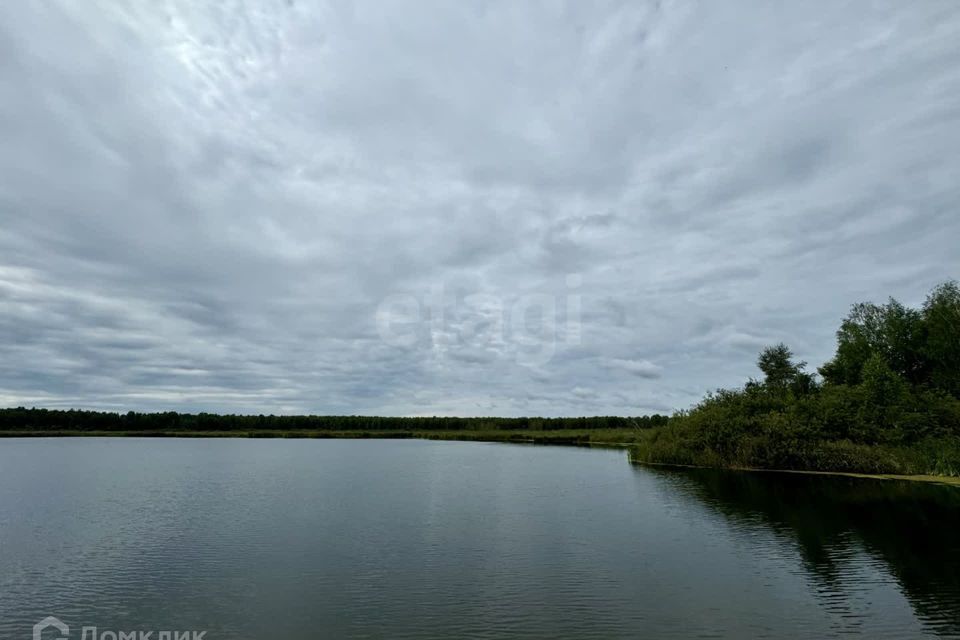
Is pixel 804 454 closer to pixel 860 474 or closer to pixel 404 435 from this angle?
pixel 860 474

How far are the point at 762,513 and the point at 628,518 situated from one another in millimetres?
8332

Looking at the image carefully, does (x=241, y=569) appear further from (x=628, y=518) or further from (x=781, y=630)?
(x=628, y=518)

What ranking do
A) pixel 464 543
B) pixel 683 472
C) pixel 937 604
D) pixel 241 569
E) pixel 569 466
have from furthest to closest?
pixel 569 466 → pixel 683 472 → pixel 464 543 → pixel 241 569 → pixel 937 604

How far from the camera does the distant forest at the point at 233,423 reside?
174600mm

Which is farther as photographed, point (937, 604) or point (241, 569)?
point (241, 569)

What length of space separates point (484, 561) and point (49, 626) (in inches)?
562

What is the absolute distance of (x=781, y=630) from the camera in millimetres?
15688

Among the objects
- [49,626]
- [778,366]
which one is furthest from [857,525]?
[778,366]

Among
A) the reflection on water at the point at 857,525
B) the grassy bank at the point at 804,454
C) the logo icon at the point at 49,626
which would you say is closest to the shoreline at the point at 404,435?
the grassy bank at the point at 804,454

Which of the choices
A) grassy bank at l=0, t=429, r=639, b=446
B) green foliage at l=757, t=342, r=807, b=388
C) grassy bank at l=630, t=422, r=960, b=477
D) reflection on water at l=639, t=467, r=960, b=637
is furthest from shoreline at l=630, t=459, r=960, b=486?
grassy bank at l=0, t=429, r=639, b=446

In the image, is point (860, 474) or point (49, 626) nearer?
point (49, 626)

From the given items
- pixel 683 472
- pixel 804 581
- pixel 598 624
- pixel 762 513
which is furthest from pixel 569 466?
pixel 598 624

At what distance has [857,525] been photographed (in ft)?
98.5

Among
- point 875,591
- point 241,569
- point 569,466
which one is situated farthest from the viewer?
point 569,466
